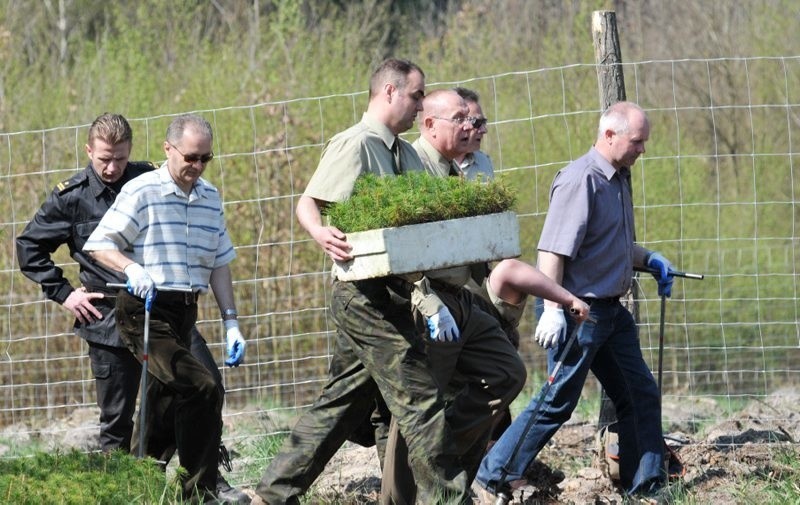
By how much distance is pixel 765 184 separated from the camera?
1145 cm

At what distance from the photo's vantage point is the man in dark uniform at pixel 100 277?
585 cm

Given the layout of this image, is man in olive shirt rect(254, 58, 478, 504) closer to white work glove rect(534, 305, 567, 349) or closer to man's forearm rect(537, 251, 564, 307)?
white work glove rect(534, 305, 567, 349)

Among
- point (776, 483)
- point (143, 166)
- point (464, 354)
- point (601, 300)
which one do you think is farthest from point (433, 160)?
point (776, 483)

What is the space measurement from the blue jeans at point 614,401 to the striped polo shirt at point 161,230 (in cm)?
157

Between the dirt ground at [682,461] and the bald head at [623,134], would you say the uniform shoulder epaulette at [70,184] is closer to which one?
the dirt ground at [682,461]

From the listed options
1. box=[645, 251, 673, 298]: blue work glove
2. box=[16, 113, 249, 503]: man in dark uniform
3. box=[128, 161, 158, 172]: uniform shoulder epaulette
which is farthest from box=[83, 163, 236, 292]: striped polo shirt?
box=[645, 251, 673, 298]: blue work glove

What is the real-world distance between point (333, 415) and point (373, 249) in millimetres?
824

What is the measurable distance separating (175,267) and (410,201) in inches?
55.2

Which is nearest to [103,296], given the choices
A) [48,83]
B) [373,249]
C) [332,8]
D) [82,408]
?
[373,249]

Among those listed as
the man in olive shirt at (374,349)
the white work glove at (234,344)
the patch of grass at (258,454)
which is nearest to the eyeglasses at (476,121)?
the man in olive shirt at (374,349)

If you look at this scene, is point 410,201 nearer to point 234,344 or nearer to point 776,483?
point 234,344

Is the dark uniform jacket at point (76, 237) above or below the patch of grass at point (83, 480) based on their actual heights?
above

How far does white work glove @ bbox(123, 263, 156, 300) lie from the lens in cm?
527

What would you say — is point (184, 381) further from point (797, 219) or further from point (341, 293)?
point (797, 219)
